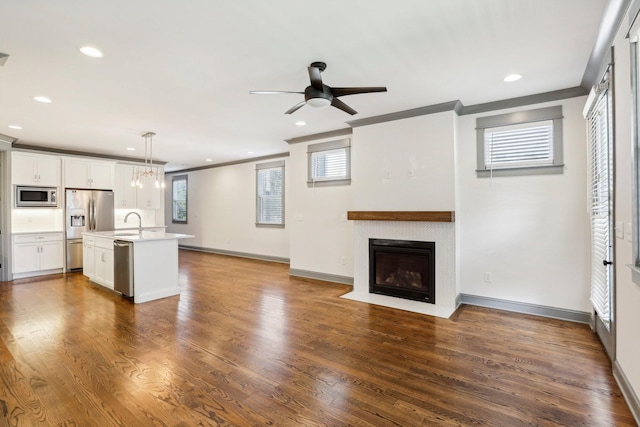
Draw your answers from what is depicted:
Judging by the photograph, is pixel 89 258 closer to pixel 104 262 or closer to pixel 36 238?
pixel 104 262

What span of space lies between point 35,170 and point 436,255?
7.49 metres

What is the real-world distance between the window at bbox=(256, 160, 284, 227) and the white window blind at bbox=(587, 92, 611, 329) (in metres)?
5.66

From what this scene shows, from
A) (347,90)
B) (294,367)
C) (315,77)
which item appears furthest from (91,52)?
(294,367)

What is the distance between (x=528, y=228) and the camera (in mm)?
3783

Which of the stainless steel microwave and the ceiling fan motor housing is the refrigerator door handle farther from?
the ceiling fan motor housing

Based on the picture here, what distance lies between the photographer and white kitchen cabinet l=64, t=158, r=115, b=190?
6477mm

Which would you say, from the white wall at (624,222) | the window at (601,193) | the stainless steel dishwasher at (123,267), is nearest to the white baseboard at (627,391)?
the white wall at (624,222)

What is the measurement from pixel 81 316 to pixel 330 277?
11.8ft

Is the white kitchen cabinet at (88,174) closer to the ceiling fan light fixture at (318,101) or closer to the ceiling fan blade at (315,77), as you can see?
the ceiling fan light fixture at (318,101)

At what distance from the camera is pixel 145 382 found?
7.59 ft

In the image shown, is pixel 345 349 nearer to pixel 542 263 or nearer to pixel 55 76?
pixel 542 263

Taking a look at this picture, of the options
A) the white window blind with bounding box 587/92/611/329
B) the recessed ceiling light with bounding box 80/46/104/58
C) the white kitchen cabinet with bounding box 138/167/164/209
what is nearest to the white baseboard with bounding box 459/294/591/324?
the white window blind with bounding box 587/92/611/329

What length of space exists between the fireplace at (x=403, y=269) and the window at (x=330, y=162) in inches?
54.8

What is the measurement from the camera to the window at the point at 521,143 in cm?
364
